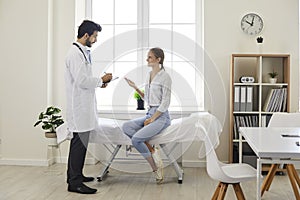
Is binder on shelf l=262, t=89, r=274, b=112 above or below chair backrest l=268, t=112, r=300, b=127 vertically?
above

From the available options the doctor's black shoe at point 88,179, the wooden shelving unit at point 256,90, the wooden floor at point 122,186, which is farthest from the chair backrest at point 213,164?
the wooden shelving unit at point 256,90

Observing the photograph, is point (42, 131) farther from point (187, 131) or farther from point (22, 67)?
point (187, 131)

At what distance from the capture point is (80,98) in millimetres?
3973

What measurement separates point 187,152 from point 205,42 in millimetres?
1230

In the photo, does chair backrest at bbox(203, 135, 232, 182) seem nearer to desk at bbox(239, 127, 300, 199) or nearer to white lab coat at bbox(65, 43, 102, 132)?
desk at bbox(239, 127, 300, 199)

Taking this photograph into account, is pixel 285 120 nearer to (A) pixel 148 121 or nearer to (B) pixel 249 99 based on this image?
Answer: (B) pixel 249 99

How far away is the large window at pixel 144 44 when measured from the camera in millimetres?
5277

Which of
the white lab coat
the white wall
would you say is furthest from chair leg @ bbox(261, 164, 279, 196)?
the white lab coat

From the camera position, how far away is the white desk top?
2537 mm

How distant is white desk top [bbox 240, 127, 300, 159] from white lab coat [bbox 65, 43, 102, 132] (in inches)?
52.9

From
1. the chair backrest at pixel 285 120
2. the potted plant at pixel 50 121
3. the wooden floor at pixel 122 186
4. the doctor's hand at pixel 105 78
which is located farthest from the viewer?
the potted plant at pixel 50 121

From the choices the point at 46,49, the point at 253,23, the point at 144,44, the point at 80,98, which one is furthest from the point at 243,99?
the point at 46,49

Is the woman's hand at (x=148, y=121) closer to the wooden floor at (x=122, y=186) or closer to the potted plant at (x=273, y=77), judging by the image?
the wooden floor at (x=122, y=186)

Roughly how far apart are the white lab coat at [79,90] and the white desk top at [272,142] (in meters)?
1.34
